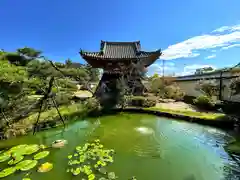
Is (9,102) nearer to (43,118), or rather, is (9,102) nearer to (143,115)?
(43,118)

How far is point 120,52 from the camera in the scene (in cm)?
→ 1237

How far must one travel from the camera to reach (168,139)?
5438 mm

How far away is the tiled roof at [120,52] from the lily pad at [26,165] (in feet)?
25.9

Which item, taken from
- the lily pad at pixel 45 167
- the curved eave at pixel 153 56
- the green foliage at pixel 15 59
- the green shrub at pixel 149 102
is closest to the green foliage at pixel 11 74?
the green foliage at pixel 15 59

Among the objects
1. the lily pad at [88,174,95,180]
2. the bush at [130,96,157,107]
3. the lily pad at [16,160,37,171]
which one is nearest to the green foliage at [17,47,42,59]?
the lily pad at [16,160,37,171]

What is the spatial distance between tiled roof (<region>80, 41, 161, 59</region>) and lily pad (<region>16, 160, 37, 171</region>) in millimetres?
7890

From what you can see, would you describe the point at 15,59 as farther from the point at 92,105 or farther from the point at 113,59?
the point at 113,59

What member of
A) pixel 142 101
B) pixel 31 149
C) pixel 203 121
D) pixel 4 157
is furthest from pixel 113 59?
pixel 4 157

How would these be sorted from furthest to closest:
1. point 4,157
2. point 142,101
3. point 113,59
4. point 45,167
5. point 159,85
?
point 159,85 < point 113,59 < point 142,101 < point 4,157 < point 45,167

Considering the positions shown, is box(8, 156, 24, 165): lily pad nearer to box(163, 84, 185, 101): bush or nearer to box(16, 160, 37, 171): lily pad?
box(16, 160, 37, 171): lily pad

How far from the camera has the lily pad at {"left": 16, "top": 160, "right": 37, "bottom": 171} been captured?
3.61m

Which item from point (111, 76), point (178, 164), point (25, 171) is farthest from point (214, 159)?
point (111, 76)

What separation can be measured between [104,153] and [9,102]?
394 cm

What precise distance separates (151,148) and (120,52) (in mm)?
9106
